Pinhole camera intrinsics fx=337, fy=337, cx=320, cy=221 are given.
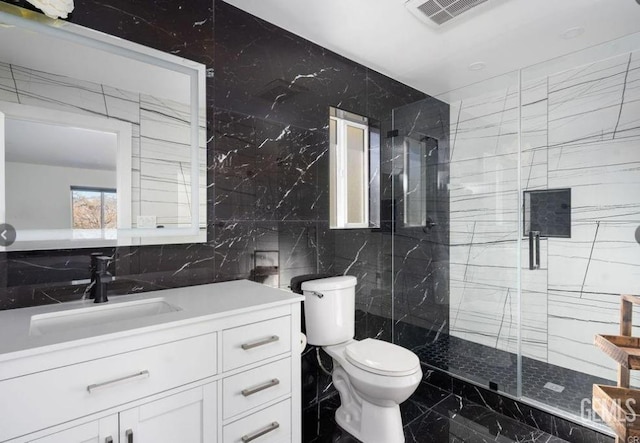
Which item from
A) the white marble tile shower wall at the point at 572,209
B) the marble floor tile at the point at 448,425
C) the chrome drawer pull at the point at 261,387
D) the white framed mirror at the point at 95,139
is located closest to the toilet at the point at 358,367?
the marble floor tile at the point at 448,425

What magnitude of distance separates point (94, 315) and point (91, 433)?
1.60 feet

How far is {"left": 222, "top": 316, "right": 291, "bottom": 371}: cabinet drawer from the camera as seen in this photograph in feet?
4.03

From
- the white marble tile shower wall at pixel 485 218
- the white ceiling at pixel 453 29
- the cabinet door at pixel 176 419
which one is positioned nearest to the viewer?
the cabinet door at pixel 176 419

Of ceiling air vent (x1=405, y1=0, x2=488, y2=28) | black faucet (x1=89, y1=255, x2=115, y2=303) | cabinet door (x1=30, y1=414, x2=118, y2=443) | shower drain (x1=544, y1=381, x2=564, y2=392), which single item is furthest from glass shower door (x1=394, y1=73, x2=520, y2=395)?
cabinet door (x1=30, y1=414, x2=118, y2=443)

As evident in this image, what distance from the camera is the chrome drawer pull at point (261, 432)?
50.1 inches

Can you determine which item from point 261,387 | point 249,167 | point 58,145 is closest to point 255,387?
point 261,387

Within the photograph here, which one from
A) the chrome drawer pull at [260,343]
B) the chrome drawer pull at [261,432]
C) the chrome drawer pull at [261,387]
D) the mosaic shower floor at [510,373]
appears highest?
the chrome drawer pull at [260,343]

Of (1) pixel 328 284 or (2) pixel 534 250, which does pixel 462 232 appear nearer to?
(2) pixel 534 250

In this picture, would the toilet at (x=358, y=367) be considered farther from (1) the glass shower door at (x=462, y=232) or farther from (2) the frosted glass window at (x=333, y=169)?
(1) the glass shower door at (x=462, y=232)

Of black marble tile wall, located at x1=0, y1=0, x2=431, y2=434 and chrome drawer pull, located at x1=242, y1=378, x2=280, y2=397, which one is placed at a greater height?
black marble tile wall, located at x1=0, y1=0, x2=431, y2=434

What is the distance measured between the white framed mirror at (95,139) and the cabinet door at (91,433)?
0.72m

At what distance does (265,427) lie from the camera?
134 cm

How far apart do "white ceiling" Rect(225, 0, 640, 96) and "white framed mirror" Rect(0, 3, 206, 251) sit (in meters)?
0.70

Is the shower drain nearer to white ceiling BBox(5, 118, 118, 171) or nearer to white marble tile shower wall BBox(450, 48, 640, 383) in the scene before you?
white marble tile shower wall BBox(450, 48, 640, 383)
